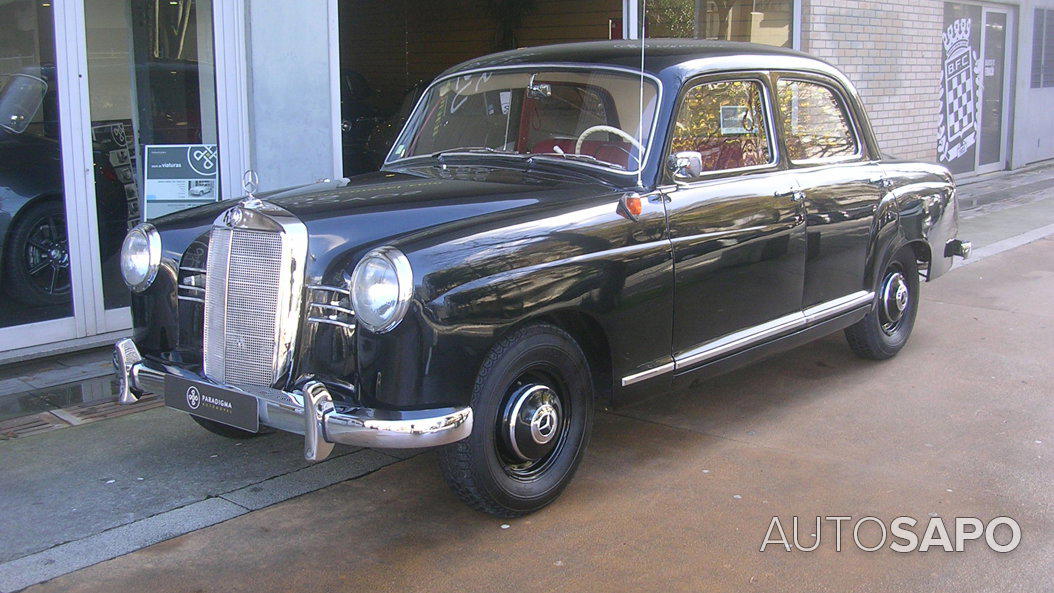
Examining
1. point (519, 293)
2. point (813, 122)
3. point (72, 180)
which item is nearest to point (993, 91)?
point (813, 122)

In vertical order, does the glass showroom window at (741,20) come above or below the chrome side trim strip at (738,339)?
above

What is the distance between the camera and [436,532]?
406cm

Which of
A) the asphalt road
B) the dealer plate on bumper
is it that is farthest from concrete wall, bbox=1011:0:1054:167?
the dealer plate on bumper

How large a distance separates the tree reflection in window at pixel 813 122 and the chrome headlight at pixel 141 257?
320cm

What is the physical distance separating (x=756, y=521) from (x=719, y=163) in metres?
1.81

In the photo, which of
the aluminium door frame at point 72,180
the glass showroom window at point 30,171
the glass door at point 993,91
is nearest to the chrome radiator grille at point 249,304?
the aluminium door frame at point 72,180

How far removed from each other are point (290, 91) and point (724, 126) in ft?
11.2

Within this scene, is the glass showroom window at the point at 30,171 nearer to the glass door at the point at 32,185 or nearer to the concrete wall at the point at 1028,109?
the glass door at the point at 32,185

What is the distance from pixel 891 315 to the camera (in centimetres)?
644

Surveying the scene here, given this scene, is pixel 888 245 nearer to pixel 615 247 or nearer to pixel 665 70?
pixel 665 70

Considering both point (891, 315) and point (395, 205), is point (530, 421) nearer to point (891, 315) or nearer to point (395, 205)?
point (395, 205)

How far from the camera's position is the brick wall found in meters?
12.2

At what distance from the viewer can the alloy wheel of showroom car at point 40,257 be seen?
20.7 feet

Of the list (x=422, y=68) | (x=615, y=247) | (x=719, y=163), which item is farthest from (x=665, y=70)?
(x=422, y=68)
